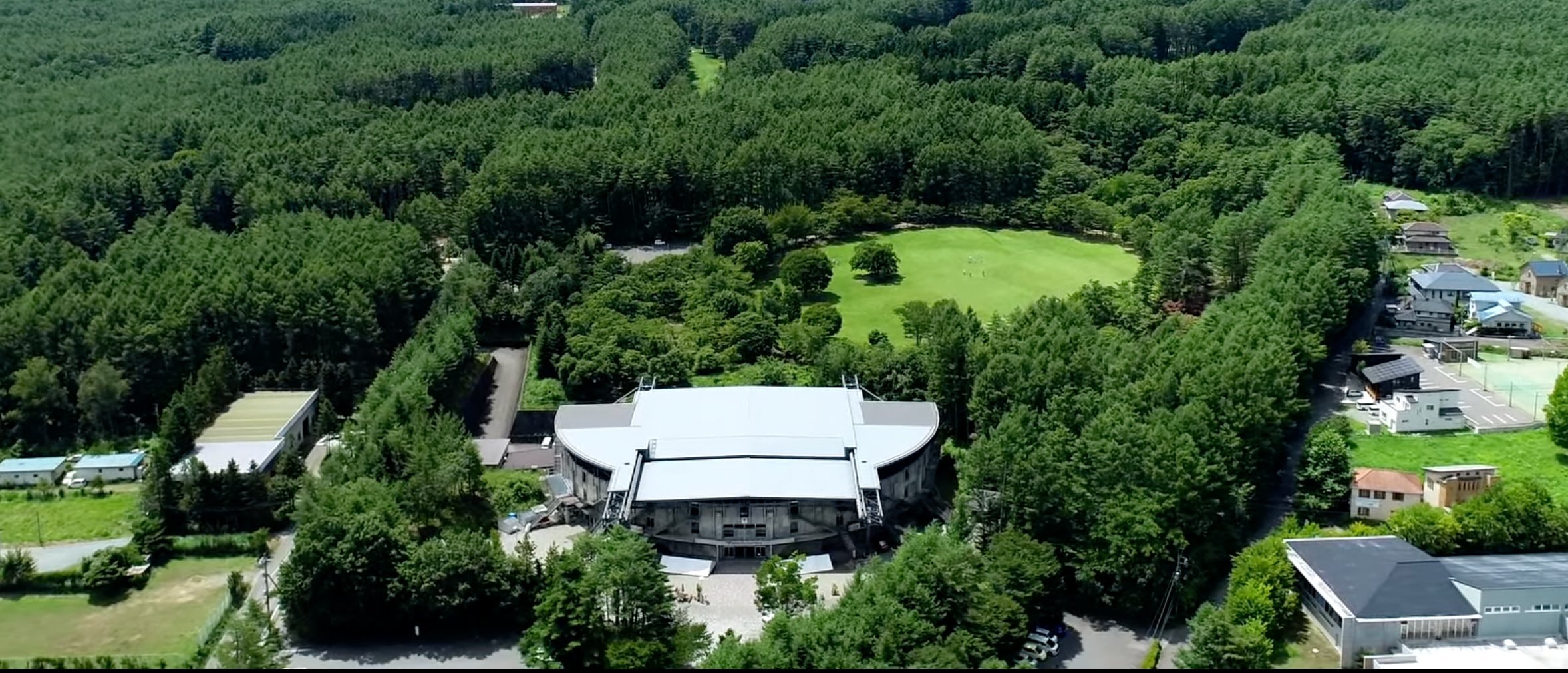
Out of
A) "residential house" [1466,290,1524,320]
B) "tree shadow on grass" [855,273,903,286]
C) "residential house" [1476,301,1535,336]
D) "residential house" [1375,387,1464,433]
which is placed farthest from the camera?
"tree shadow on grass" [855,273,903,286]

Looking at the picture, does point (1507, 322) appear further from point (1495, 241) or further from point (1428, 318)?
point (1495, 241)

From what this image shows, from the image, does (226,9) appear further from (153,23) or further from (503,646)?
(503,646)

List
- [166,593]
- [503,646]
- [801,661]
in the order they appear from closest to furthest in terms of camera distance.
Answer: [801,661], [503,646], [166,593]

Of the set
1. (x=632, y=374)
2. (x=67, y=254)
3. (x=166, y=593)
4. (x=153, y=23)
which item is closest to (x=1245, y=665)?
(x=632, y=374)

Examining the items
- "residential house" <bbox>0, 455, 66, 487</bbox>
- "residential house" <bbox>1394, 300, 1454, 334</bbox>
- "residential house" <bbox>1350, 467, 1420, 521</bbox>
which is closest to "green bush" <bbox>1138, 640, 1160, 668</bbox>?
"residential house" <bbox>1350, 467, 1420, 521</bbox>

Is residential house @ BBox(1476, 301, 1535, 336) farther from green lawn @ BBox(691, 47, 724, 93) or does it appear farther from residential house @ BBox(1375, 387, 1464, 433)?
green lawn @ BBox(691, 47, 724, 93)

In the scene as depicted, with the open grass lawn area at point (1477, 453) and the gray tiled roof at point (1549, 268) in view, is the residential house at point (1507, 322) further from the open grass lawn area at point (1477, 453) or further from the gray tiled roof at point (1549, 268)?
the open grass lawn area at point (1477, 453)

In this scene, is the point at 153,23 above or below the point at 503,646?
above
